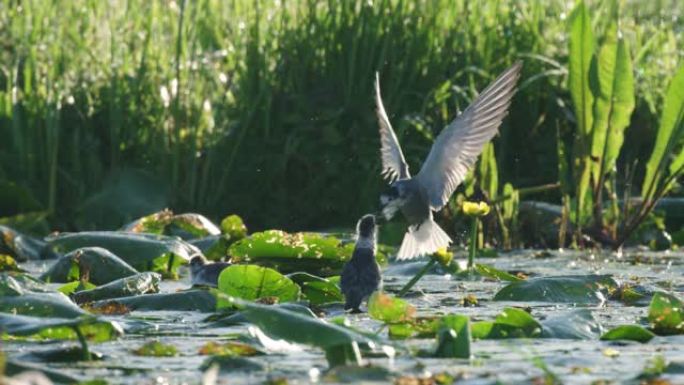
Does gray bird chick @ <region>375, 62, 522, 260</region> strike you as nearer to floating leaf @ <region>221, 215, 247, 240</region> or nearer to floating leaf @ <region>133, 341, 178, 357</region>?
floating leaf @ <region>221, 215, 247, 240</region>

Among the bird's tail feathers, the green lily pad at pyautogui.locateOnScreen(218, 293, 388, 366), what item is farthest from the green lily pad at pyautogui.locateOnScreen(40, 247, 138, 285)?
the green lily pad at pyautogui.locateOnScreen(218, 293, 388, 366)

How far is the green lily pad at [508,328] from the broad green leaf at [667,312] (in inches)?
13.9

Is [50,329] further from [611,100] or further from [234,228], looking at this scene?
[611,100]

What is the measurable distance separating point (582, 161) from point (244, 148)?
6.83 feet

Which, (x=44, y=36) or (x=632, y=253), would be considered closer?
(x=632, y=253)

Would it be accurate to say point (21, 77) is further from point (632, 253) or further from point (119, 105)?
point (632, 253)

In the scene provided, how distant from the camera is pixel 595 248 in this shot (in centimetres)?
786

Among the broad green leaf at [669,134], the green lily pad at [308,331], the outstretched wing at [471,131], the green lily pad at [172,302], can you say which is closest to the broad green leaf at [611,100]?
the broad green leaf at [669,134]

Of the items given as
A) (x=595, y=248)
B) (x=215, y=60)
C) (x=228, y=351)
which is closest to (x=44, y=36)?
(x=215, y=60)

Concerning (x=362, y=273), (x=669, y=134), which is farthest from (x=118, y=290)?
(x=669, y=134)

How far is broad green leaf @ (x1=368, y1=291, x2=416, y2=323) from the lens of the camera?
14.3 ft

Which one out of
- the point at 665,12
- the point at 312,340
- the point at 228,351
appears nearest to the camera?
the point at 312,340

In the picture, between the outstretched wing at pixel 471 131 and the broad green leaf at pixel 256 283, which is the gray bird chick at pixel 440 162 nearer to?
the outstretched wing at pixel 471 131

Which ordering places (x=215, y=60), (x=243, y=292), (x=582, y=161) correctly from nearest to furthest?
(x=243, y=292) < (x=582, y=161) < (x=215, y=60)
